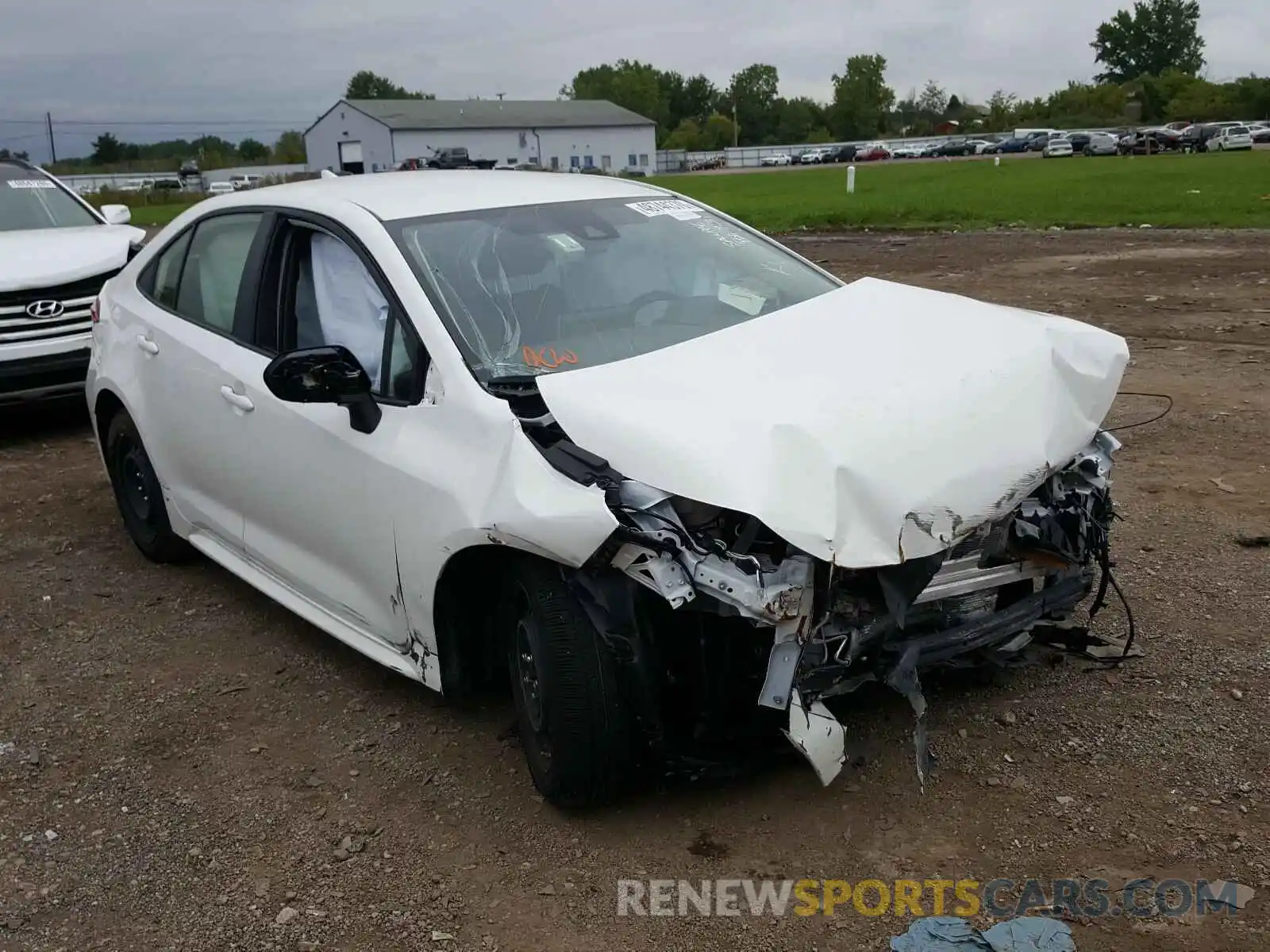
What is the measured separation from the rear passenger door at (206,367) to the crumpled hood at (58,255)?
3.20 m

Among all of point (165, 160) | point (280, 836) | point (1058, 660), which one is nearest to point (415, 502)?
point (280, 836)

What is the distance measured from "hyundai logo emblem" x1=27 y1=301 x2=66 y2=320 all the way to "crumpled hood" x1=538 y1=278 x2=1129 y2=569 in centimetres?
595

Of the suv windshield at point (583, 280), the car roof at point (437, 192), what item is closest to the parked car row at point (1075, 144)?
the car roof at point (437, 192)

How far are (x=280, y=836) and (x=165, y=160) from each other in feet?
358

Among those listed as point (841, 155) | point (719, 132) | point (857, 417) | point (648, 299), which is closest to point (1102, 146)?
point (841, 155)

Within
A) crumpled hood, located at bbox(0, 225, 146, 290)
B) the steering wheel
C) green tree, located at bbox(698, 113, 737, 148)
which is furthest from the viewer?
green tree, located at bbox(698, 113, 737, 148)

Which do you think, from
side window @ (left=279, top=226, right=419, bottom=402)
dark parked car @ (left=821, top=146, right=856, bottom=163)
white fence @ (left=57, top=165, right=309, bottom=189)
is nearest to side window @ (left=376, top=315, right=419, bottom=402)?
side window @ (left=279, top=226, right=419, bottom=402)

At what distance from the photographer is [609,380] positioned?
3338 millimetres

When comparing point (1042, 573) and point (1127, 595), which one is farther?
point (1127, 595)

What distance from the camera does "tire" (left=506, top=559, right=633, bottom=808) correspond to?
306 cm

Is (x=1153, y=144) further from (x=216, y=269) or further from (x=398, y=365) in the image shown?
(x=398, y=365)

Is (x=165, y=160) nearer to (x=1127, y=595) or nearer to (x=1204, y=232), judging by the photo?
(x=1204, y=232)

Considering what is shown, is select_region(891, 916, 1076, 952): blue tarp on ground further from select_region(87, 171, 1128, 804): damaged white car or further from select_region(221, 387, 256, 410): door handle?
select_region(221, 387, 256, 410): door handle

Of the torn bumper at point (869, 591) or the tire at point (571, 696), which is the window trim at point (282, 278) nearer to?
the tire at point (571, 696)
